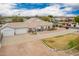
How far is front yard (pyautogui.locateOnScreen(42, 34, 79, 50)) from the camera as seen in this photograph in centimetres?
183

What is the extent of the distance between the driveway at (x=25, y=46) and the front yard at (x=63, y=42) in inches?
1.8

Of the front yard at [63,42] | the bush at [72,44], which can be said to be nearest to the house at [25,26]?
the front yard at [63,42]

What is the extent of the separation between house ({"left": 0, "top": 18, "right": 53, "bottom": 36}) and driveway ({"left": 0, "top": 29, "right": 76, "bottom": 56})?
4cm

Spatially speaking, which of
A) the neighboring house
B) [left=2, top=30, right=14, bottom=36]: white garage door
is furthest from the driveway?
the neighboring house

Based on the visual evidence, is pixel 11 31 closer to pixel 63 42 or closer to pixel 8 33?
pixel 8 33

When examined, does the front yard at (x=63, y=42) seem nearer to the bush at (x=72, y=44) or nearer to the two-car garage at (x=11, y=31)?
the bush at (x=72, y=44)

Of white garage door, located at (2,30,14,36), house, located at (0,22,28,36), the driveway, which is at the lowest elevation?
the driveway

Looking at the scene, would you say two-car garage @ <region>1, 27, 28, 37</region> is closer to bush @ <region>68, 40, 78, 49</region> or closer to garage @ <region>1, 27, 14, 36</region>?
garage @ <region>1, 27, 14, 36</region>

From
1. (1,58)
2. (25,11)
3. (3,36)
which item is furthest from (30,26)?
(1,58)

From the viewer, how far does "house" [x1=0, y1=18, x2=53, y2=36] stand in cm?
180

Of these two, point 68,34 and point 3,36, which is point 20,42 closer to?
point 3,36

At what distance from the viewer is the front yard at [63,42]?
72.0 inches

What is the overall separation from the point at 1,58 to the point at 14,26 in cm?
31

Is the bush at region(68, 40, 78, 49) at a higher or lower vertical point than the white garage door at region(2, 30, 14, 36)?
lower
